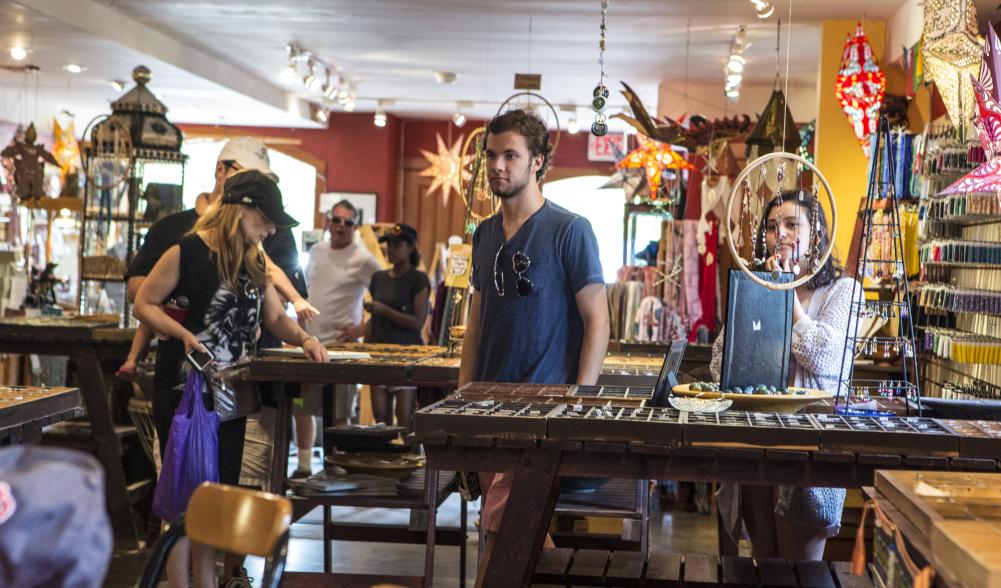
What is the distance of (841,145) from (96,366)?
474 cm

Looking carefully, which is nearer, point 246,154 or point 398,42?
point 246,154

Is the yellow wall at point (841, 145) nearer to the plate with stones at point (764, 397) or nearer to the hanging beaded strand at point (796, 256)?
the hanging beaded strand at point (796, 256)

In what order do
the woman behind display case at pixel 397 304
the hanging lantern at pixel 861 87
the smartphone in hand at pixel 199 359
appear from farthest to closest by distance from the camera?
1. the woman behind display case at pixel 397 304
2. the hanging lantern at pixel 861 87
3. the smartphone in hand at pixel 199 359

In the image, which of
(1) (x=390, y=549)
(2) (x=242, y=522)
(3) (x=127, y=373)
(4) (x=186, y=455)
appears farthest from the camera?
(1) (x=390, y=549)

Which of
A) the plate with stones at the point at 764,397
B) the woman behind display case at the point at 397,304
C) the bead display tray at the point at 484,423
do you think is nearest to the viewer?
the bead display tray at the point at 484,423

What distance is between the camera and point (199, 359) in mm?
4008

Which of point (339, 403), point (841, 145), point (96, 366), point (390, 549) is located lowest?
point (390, 549)

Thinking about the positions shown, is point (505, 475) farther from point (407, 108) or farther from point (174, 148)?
point (407, 108)

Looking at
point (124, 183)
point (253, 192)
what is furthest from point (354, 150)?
point (253, 192)

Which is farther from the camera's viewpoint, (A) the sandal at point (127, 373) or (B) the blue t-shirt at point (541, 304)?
(A) the sandal at point (127, 373)

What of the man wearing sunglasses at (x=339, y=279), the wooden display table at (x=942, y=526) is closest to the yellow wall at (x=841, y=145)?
the man wearing sunglasses at (x=339, y=279)

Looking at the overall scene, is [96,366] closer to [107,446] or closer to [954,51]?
[107,446]

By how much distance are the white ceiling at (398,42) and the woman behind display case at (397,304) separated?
1710mm

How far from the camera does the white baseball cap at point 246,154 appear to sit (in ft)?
16.4
